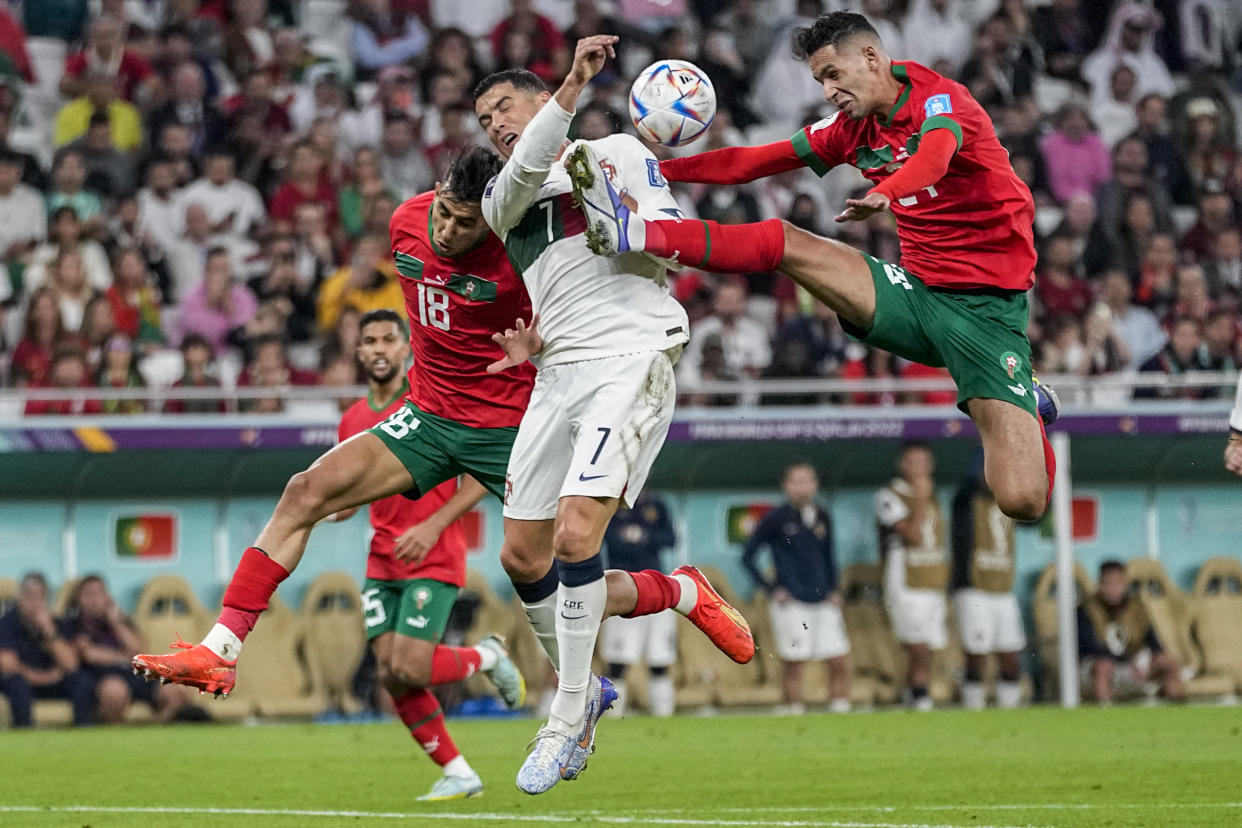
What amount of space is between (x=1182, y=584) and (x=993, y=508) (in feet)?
6.72

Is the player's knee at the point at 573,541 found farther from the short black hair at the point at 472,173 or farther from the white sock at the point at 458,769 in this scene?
the white sock at the point at 458,769

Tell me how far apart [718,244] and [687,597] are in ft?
5.62

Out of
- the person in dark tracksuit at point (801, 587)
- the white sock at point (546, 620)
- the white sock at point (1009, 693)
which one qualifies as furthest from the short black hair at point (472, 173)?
the white sock at point (1009, 693)

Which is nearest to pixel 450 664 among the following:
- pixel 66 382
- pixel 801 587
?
pixel 66 382

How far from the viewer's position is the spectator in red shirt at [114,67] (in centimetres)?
1720

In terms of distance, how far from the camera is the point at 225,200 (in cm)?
1655

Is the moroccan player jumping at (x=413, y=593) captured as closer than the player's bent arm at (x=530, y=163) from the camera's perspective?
No

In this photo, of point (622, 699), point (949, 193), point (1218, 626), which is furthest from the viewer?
point (1218, 626)

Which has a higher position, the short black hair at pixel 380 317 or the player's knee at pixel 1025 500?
the short black hair at pixel 380 317

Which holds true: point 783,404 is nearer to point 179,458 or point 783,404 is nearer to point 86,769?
point 179,458

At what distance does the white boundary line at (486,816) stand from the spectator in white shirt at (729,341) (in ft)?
24.2

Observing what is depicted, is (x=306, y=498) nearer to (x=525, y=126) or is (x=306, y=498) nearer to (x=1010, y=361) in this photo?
(x=525, y=126)

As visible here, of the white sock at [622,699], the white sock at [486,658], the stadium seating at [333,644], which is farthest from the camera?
the white sock at [622,699]

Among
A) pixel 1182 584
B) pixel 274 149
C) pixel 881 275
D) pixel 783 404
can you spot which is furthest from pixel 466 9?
pixel 881 275
